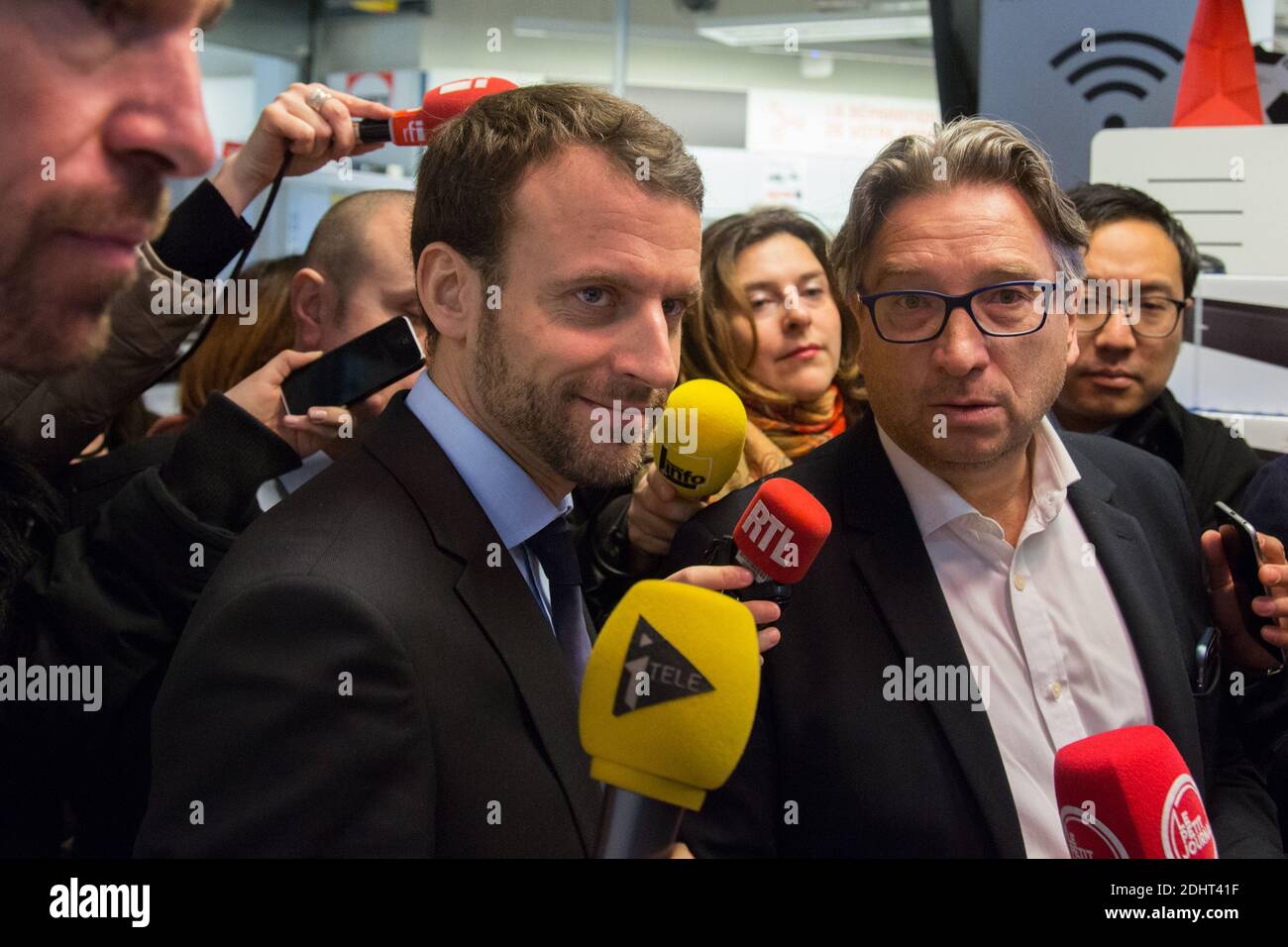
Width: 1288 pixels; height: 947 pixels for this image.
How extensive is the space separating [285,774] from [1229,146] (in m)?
2.26

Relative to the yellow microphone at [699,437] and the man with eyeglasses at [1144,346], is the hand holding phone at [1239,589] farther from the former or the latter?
the man with eyeglasses at [1144,346]

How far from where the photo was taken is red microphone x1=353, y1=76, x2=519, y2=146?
1552 millimetres

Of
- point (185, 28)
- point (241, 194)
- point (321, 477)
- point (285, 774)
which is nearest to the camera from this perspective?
point (185, 28)

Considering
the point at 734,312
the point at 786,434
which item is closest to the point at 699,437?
the point at 786,434

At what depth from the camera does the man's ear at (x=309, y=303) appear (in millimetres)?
2074

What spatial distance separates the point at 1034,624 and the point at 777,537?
0.58 meters

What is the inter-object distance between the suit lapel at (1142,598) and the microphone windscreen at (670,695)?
0.82 meters

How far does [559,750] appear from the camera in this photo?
106 cm

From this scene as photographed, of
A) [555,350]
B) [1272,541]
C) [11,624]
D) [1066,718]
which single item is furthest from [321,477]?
[1272,541]

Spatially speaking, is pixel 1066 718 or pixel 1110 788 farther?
pixel 1066 718

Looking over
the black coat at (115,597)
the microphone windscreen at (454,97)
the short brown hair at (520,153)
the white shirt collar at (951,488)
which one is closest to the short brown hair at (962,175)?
the white shirt collar at (951,488)

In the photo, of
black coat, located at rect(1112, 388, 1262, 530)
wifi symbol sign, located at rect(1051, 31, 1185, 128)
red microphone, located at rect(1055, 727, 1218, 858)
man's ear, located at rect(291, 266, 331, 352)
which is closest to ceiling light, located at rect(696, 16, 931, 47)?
wifi symbol sign, located at rect(1051, 31, 1185, 128)

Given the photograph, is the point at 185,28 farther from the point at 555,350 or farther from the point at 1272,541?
the point at 1272,541

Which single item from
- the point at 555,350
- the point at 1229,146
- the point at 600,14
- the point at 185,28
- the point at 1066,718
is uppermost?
the point at 600,14
